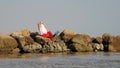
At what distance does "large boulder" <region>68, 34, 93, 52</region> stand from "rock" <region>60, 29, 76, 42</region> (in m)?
2.11

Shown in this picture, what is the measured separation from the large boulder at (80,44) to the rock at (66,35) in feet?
6.93

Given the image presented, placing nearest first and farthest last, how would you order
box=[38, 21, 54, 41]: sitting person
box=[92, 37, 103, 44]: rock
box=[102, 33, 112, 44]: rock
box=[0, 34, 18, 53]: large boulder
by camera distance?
box=[0, 34, 18, 53]: large boulder < box=[38, 21, 54, 41]: sitting person < box=[92, 37, 103, 44]: rock < box=[102, 33, 112, 44]: rock

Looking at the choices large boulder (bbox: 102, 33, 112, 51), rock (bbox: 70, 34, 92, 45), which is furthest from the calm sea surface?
large boulder (bbox: 102, 33, 112, 51)

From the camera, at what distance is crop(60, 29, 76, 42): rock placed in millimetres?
66688

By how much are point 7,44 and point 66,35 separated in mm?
13537

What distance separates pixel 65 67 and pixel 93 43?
36788 millimetres

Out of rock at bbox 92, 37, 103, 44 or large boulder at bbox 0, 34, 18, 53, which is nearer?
large boulder at bbox 0, 34, 18, 53

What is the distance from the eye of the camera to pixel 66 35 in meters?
67.7

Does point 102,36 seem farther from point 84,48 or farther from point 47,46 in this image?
point 47,46

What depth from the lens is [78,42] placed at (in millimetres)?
62031

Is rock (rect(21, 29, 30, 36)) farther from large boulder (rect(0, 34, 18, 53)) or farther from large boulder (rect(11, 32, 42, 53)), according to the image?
large boulder (rect(0, 34, 18, 53))

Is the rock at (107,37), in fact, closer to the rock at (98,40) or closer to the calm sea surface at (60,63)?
the rock at (98,40)

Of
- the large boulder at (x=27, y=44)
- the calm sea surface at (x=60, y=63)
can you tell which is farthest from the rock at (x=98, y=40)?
the calm sea surface at (x=60, y=63)

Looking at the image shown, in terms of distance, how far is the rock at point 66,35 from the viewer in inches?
2625
